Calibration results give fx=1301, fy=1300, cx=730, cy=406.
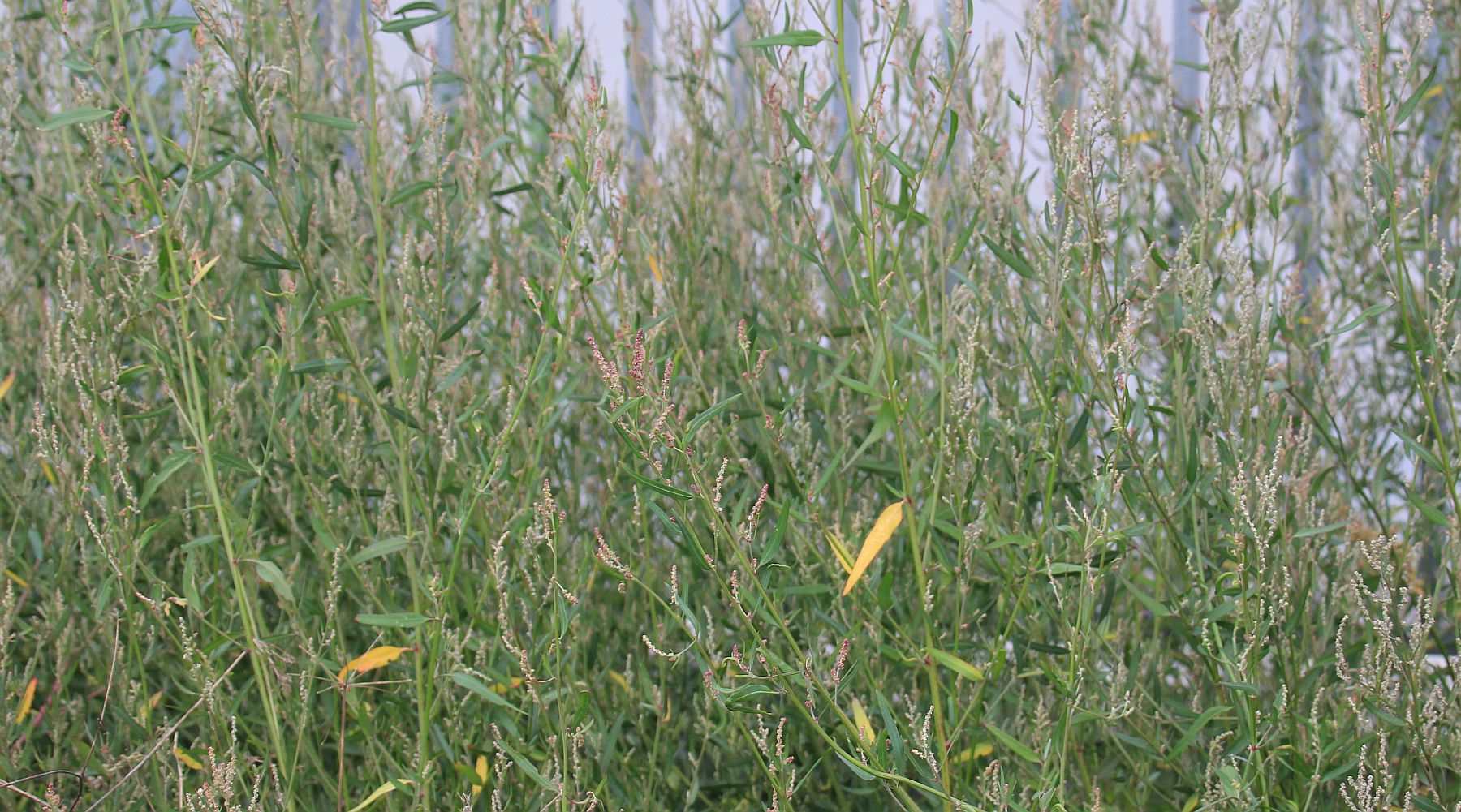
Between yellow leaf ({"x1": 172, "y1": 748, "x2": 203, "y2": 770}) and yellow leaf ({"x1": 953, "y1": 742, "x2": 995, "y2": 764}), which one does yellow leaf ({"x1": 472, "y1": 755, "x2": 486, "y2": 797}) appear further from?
yellow leaf ({"x1": 953, "y1": 742, "x2": 995, "y2": 764})

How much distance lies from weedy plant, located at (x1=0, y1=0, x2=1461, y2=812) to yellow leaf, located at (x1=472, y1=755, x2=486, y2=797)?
2cm

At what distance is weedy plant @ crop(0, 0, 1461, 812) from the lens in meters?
1.34

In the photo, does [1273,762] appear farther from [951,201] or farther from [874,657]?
[951,201]

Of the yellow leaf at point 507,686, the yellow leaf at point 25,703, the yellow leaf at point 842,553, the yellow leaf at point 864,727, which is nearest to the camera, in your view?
the yellow leaf at point 864,727

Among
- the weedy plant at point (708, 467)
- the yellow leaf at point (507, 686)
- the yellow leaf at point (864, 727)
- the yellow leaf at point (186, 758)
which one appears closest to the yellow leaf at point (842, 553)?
the weedy plant at point (708, 467)

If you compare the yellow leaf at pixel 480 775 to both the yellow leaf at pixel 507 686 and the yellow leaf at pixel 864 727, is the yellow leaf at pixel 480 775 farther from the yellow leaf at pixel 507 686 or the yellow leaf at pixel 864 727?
the yellow leaf at pixel 864 727

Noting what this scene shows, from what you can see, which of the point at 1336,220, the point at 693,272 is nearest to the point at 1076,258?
the point at 693,272

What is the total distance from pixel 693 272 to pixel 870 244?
0.52 meters

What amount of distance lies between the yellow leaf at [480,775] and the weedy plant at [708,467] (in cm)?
2

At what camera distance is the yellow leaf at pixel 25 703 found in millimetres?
1597

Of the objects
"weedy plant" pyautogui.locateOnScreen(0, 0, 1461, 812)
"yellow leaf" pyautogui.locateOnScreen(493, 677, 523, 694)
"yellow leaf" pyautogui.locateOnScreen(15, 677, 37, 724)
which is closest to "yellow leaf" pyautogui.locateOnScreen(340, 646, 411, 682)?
"weedy plant" pyautogui.locateOnScreen(0, 0, 1461, 812)

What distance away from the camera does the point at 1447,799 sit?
153cm

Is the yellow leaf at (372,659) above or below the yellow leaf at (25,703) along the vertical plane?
above

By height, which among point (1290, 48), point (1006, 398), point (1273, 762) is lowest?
point (1273, 762)
